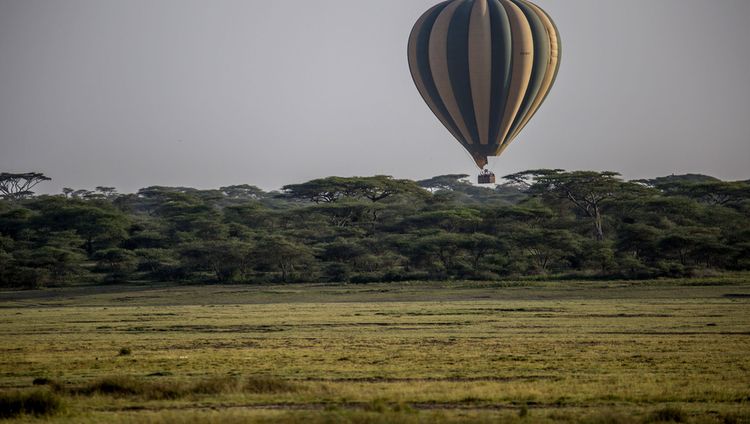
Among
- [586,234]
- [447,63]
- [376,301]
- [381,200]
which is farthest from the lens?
[381,200]

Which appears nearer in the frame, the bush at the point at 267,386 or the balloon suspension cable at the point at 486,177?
the bush at the point at 267,386

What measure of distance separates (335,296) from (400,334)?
65.5ft

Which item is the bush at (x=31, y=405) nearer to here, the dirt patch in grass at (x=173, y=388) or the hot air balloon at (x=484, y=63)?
the dirt patch in grass at (x=173, y=388)

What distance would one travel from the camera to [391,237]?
6994 cm

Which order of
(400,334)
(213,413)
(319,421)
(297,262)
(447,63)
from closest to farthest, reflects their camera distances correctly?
1. (319,421)
2. (213,413)
3. (400,334)
4. (447,63)
5. (297,262)

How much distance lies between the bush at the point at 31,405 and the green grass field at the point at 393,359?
79mm

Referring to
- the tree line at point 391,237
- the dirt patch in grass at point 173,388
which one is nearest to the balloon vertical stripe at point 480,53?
the tree line at point 391,237

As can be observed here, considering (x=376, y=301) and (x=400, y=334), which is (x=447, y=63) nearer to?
(x=376, y=301)

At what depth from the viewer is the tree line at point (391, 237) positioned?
6366 centimetres

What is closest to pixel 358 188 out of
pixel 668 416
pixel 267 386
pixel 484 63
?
pixel 484 63

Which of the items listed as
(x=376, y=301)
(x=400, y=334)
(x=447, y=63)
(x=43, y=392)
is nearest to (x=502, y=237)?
(x=447, y=63)

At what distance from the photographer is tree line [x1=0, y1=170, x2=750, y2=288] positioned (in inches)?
2506

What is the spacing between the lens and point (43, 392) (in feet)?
65.8

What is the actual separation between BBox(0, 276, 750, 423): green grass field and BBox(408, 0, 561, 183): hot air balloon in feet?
48.3
